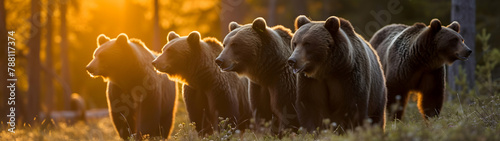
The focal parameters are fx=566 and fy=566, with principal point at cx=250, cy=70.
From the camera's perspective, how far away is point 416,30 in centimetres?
779

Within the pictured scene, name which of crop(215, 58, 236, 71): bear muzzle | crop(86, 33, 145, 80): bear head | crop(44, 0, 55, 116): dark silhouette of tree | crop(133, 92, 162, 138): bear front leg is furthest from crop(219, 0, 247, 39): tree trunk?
crop(215, 58, 236, 71): bear muzzle

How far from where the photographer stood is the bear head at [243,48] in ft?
20.0

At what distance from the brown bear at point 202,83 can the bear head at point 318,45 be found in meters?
1.78

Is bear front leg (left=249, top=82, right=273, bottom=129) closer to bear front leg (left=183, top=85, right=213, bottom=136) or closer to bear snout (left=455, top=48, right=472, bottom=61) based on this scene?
bear front leg (left=183, top=85, right=213, bottom=136)

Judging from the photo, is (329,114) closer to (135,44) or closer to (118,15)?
(135,44)

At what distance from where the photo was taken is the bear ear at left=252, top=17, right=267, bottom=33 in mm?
6234

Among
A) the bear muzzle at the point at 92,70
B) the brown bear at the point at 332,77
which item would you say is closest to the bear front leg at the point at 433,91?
the brown bear at the point at 332,77

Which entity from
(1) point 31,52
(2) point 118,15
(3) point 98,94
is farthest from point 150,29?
(1) point 31,52

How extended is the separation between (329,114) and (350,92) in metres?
0.40

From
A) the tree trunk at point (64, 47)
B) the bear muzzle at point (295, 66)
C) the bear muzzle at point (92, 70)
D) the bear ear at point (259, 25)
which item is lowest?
the tree trunk at point (64, 47)

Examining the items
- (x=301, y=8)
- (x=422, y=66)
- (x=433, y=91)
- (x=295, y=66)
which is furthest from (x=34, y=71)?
(x=301, y=8)

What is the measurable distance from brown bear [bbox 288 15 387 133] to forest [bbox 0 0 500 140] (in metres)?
0.31

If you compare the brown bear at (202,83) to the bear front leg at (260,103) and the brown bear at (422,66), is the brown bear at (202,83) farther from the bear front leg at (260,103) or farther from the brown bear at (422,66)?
the brown bear at (422,66)

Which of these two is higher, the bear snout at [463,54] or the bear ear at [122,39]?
the bear ear at [122,39]
